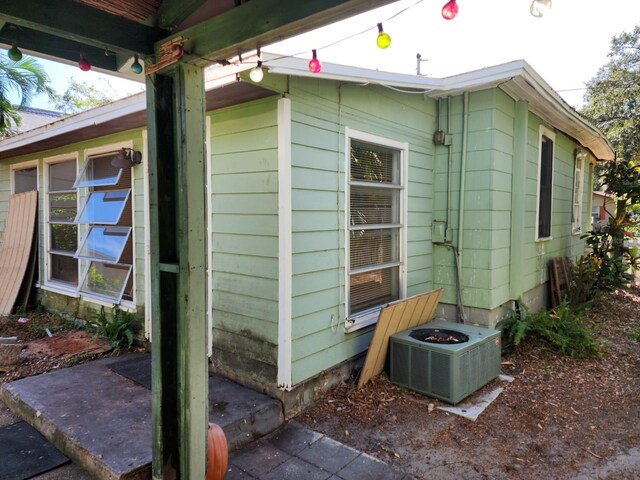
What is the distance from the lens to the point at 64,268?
5.62 meters

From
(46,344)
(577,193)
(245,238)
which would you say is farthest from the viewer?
(577,193)

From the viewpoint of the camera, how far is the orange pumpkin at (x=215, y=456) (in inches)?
85.4

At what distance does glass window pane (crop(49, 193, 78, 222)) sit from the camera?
538 cm

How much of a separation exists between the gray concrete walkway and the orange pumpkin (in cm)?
31

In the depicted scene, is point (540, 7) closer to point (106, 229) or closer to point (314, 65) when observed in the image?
point (314, 65)

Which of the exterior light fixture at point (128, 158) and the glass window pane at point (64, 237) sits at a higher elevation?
the exterior light fixture at point (128, 158)

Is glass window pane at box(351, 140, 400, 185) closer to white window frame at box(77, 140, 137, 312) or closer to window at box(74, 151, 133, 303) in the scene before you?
white window frame at box(77, 140, 137, 312)

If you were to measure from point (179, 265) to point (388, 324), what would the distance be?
2.30 meters

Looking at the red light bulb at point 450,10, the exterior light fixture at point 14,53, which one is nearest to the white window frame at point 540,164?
the red light bulb at point 450,10

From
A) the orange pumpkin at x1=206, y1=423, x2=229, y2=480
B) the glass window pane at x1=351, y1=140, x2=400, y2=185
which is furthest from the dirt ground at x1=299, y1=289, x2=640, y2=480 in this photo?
the glass window pane at x1=351, y1=140, x2=400, y2=185

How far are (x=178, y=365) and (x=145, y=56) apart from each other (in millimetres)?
1479

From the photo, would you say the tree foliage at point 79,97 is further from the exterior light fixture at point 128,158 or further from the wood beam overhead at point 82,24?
the wood beam overhead at point 82,24

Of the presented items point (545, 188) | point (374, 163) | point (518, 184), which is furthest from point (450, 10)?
point (545, 188)

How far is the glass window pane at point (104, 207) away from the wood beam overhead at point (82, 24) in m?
2.99
